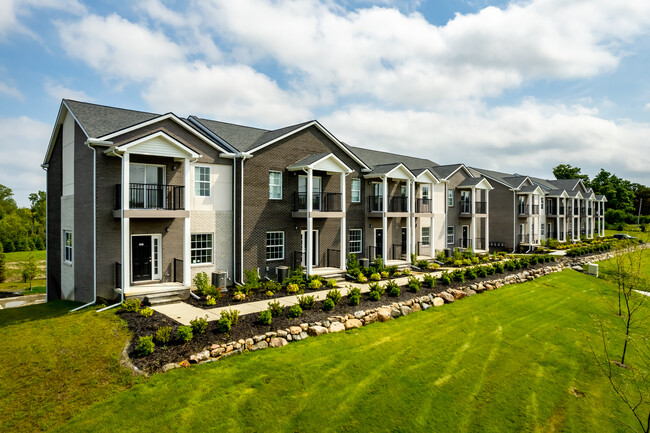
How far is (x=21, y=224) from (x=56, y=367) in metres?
64.3

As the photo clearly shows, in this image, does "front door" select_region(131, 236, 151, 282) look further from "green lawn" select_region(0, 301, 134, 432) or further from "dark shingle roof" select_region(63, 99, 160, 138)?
"dark shingle roof" select_region(63, 99, 160, 138)

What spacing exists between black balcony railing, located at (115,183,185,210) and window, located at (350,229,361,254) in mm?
10689

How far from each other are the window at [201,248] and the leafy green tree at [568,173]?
7466 centimetres

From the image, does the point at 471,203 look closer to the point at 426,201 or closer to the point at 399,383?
the point at 426,201

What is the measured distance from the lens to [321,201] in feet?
68.7

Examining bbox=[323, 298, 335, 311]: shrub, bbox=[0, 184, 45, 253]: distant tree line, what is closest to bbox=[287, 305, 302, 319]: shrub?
bbox=[323, 298, 335, 311]: shrub

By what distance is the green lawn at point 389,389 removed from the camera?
744 cm

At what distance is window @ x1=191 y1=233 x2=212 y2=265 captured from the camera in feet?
56.6

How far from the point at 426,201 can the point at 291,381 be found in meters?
22.0

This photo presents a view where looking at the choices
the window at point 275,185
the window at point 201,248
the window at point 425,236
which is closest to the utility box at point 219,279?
the window at point 201,248

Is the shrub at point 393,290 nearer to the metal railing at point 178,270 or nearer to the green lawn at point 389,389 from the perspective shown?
the green lawn at point 389,389

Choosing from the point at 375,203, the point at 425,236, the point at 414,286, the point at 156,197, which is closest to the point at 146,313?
the point at 156,197

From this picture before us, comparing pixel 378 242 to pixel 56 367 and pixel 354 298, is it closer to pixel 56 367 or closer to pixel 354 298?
pixel 354 298

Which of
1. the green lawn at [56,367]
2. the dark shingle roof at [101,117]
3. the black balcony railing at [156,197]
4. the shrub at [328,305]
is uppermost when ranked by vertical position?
the dark shingle roof at [101,117]
